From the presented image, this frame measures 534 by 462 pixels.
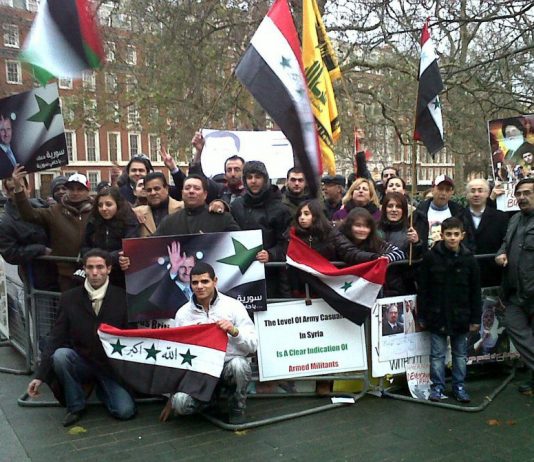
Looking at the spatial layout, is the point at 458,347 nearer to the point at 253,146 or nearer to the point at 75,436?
the point at 75,436

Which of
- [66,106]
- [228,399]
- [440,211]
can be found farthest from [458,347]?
[66,106]

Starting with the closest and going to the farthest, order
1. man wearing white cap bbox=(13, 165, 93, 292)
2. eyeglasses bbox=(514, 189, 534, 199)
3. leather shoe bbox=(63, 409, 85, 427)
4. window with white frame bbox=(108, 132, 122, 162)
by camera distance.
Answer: leather shoe bbox=(63, 409, 85, 427) → eyeglasses bbox=(514, 189, 534, 199) → man wearing white cap bbox=(13, 165, 93, 292) → window with white frame bbox=(108, 132, 122, 162)

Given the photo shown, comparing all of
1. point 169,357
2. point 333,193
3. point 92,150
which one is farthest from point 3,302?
point 92,150

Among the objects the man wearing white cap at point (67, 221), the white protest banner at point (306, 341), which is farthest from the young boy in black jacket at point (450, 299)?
the man wearing white cap at point (67, 221)

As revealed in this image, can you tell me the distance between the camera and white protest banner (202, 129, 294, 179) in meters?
8.54

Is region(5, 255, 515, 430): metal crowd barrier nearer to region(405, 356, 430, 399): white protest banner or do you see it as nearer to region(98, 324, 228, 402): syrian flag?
region(405, 356, 430, 399): white protest banner

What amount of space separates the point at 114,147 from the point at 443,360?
→ 56.8 meters

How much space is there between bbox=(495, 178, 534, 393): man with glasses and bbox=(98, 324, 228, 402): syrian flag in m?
2.84

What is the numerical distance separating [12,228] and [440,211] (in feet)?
13.9

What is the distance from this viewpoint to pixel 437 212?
605cm

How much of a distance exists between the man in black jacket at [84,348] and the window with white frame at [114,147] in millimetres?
55367

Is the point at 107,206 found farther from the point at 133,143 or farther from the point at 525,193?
the point at 133,143

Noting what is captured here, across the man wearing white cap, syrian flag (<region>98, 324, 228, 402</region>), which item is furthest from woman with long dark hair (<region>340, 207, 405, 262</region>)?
the man wearing white cap

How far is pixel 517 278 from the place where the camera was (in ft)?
18.1
